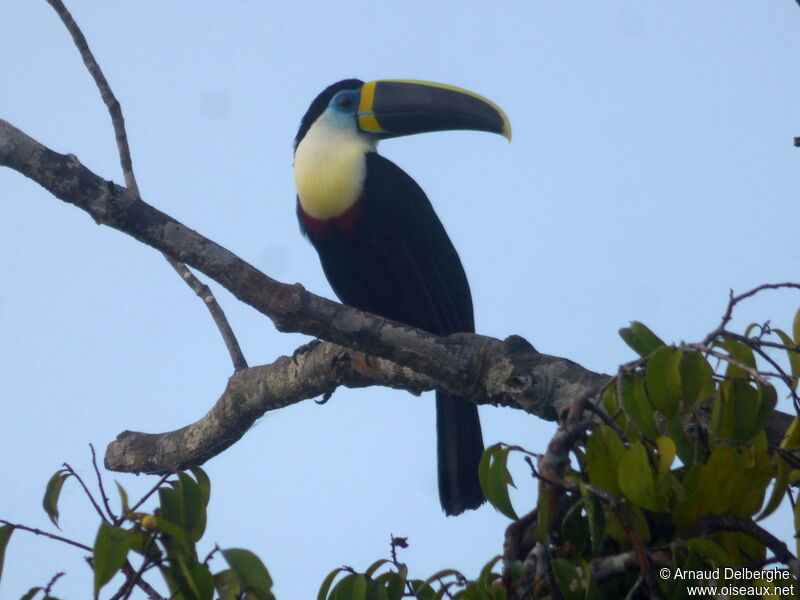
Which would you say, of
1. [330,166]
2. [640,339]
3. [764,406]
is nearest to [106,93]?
[330,166]

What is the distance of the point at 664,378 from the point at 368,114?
420 centimetres

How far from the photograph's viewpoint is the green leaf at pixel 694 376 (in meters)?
1.90

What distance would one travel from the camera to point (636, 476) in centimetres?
180

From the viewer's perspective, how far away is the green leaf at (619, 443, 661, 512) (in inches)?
70.6

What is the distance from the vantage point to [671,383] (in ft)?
6.13

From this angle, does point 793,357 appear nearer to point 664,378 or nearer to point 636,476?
point 664,378

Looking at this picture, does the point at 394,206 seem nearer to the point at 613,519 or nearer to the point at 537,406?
the point at 537,406

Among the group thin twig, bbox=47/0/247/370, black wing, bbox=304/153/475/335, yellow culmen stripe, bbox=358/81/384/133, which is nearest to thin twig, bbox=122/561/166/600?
thin twig, bbox=47/0/247/370

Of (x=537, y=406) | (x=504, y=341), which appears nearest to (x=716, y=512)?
(x=537, y=406)

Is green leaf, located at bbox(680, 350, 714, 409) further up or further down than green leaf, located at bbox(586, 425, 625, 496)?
further up

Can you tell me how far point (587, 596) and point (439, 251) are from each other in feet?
11.6

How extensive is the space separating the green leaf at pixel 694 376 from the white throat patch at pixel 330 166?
3.42m

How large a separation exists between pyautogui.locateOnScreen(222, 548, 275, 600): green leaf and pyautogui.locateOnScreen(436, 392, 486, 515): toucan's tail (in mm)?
2933

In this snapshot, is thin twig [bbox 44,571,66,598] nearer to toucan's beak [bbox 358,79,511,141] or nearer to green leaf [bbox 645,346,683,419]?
green leaf [bbox 645,346,683,419]
